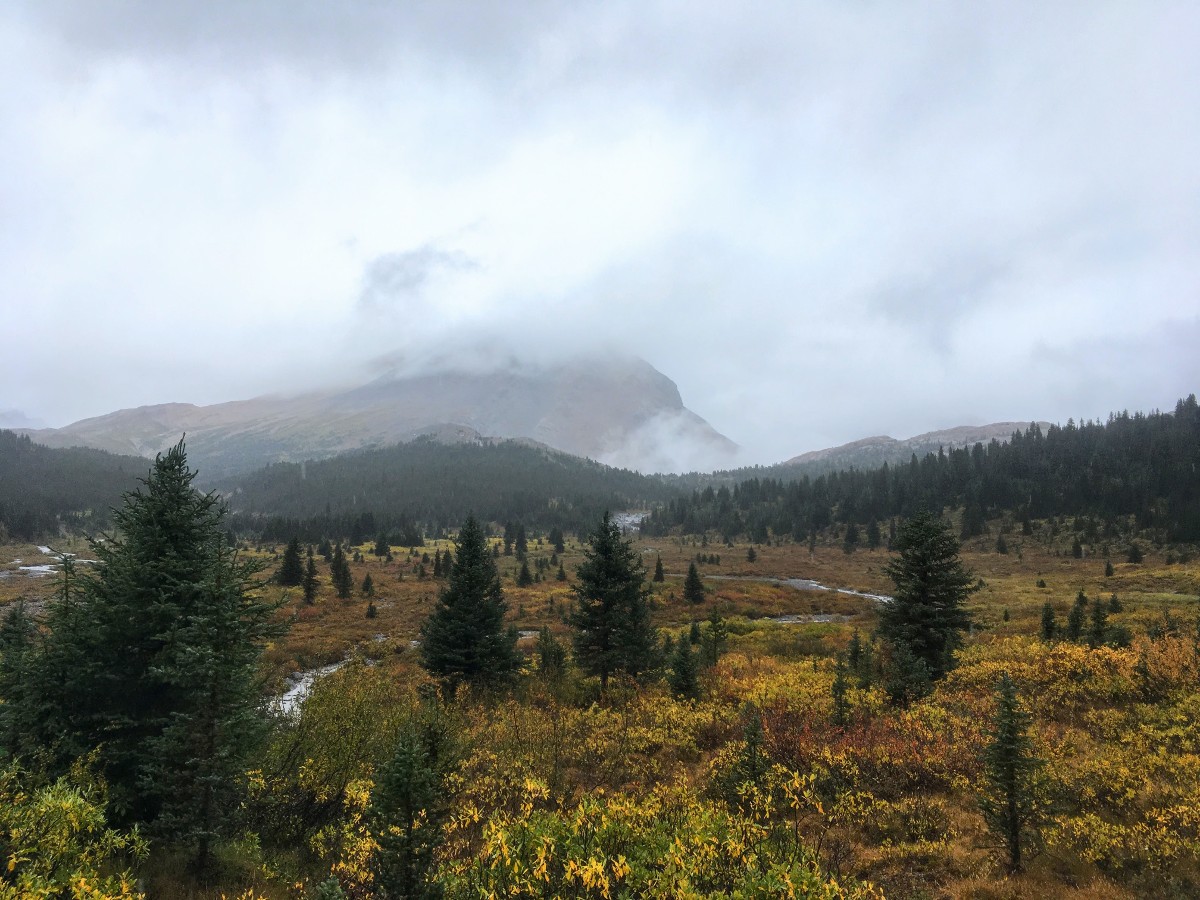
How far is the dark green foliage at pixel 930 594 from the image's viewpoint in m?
20.9

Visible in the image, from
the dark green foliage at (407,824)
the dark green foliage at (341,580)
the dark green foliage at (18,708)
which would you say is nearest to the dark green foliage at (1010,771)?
the dark green foliage at (407,824)

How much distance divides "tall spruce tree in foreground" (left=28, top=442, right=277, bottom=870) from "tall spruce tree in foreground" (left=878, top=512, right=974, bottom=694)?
20898mm

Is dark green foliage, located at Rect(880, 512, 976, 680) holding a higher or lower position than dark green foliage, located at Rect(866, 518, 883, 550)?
higher

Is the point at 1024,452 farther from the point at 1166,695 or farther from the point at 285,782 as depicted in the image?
the point at 285,782

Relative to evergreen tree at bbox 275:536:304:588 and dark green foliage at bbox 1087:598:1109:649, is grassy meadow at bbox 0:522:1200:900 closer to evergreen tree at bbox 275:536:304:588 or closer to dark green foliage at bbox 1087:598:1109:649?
dark green foliage at bbox 1087:598:1109:649

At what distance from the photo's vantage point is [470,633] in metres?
22.9

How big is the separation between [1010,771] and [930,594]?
46.8 feet

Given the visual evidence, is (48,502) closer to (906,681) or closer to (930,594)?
(906,681)

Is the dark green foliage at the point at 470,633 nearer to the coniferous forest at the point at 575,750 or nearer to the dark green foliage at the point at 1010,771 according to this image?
the coniferous forest at the point at 575,750

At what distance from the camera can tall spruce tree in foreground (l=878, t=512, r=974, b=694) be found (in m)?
20.9

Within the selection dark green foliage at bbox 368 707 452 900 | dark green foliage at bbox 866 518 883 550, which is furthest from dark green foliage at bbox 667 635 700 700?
dark green foliage at bbox 866 518 883 550

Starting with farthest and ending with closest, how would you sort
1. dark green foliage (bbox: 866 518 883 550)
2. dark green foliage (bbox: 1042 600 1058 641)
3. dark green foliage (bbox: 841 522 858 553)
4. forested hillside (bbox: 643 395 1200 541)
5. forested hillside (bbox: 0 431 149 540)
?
forested hillside (bbox: 0 431 149 540) < dark green foliage (bbox: 866 518 883 550) < dark green foliage (bbox: 841 522 858 553) < forested hillside (bbox: 643 395 1200 541) < dark green foliage (bbox: 1042 600 1058 641)

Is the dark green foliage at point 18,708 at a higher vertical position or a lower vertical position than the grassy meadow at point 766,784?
higher

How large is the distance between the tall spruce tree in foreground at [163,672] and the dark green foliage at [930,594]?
20867 millimetres
